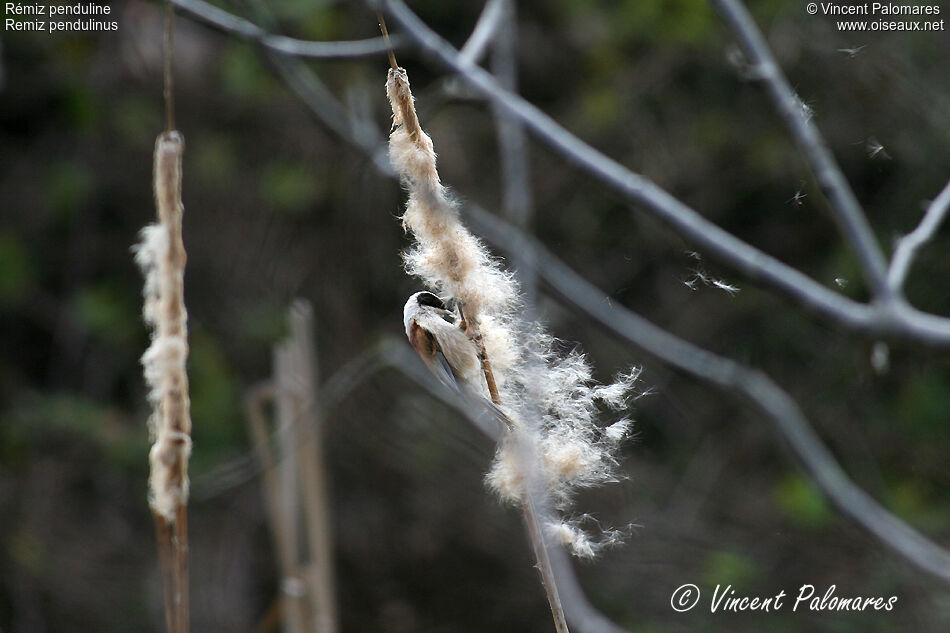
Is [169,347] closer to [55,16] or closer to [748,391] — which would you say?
[748,391]

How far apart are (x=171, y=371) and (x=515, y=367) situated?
149mm

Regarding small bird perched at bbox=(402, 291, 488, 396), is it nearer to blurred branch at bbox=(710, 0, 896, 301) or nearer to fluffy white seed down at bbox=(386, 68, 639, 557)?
fluffy white seed down at bbox=(386, 68, 639, 557)

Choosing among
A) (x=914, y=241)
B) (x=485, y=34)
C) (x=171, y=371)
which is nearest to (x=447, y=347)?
(x=171, y=371)

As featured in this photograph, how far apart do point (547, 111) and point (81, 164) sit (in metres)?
1.06

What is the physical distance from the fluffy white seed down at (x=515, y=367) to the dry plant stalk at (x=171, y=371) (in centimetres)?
10

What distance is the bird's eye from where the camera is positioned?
353mm

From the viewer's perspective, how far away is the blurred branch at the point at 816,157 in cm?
36

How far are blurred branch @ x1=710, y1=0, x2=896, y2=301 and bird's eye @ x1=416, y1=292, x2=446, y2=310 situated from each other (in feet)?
0.61

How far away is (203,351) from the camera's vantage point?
1728 millimetres

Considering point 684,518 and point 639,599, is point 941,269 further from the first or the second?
point 639,599

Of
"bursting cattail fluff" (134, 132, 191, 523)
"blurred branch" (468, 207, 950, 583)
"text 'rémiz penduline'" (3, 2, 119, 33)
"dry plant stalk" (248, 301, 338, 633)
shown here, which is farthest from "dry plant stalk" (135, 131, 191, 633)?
"text 'rémiz penduline'" (3, 2, 119, 33)

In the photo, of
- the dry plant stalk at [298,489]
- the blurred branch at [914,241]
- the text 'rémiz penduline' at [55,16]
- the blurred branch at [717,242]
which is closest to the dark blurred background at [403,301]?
the text 'rémiz penduline' at [55,16]

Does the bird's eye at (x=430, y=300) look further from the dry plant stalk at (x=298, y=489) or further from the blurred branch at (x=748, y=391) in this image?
the dry plant stalk at (x=298, y=489)

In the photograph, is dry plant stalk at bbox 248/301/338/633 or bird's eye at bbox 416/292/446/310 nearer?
bird's eye at bbox 416/292/446/310
